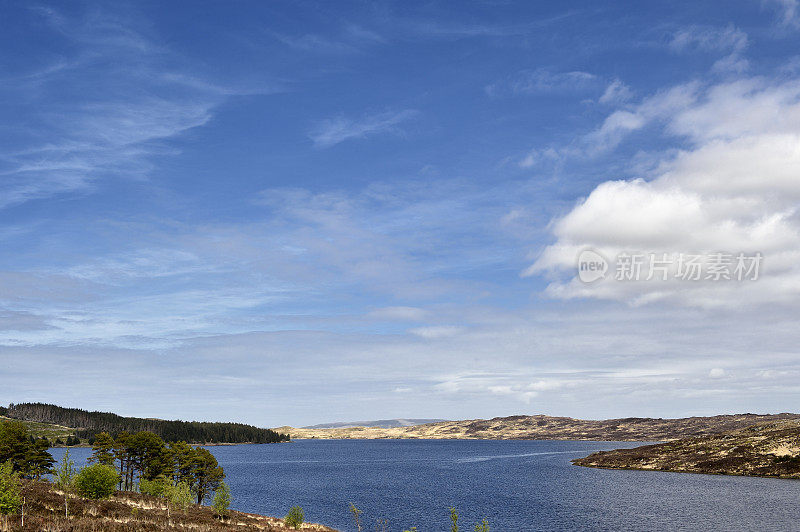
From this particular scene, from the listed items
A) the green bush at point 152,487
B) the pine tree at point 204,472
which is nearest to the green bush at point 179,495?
the green bush at point 152,487

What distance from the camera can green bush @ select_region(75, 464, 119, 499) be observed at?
2992 inches

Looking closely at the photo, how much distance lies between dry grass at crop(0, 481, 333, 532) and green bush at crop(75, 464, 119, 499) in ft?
3.72

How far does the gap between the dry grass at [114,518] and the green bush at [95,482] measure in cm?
113

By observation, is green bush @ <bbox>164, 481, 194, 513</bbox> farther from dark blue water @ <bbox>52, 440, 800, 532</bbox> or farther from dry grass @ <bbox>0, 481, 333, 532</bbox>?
dark blue water @ <bbox>52, 440, 800, 532</bbox>

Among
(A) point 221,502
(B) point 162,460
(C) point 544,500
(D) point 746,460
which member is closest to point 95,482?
(A) point 221,502

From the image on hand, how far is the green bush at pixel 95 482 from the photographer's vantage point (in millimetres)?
76000

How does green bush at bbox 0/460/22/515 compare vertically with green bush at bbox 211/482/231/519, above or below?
above

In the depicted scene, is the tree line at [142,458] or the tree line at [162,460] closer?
the tree line at [142,458]

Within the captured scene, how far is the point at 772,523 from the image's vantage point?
8794cm

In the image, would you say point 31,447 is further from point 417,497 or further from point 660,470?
point 660,470

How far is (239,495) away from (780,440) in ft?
557

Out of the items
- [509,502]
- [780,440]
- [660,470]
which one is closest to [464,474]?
[660,470]

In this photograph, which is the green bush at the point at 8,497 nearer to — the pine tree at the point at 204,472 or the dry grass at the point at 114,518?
the dry grass at the point at 114,518

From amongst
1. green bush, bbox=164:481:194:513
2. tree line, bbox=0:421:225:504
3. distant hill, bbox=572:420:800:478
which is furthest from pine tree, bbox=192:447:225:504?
distant hill, bbox=572:420:800:478
